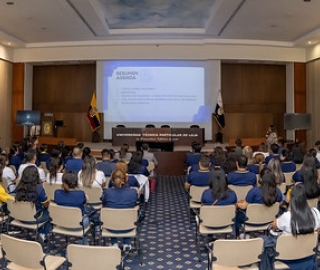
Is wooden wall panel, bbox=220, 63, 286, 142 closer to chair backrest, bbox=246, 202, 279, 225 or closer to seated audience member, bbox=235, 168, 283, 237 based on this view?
seated audience member, bbox=235, 168, 283, 237

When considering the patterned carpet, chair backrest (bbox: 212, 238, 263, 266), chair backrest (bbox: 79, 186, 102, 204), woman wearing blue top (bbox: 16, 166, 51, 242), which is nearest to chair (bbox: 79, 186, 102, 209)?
chair backrest (bbox: 79, 186, 102, 204)

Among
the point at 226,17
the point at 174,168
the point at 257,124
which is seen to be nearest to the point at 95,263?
the point at 174,168

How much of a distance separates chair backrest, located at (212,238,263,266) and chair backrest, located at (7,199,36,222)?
2354 millimetres

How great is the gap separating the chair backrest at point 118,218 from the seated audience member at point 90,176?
113cm

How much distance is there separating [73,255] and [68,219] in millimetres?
1200

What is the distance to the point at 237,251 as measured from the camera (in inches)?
116

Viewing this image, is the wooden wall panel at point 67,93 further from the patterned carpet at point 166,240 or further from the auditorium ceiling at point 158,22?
the patterned carpet at point 166,240

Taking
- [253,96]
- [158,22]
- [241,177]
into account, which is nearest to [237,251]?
[241,177]

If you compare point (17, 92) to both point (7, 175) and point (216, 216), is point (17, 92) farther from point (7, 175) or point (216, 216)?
point (216, 216)

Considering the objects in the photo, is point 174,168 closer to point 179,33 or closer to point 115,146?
point 115,146

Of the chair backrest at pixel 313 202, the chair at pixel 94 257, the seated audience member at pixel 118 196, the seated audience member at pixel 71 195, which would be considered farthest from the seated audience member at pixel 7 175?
the chair backrest at pixel 313 202

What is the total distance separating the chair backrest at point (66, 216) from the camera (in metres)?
3.93

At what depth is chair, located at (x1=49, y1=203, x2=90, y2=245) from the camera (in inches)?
155

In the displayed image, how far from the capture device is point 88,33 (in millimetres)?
13109
